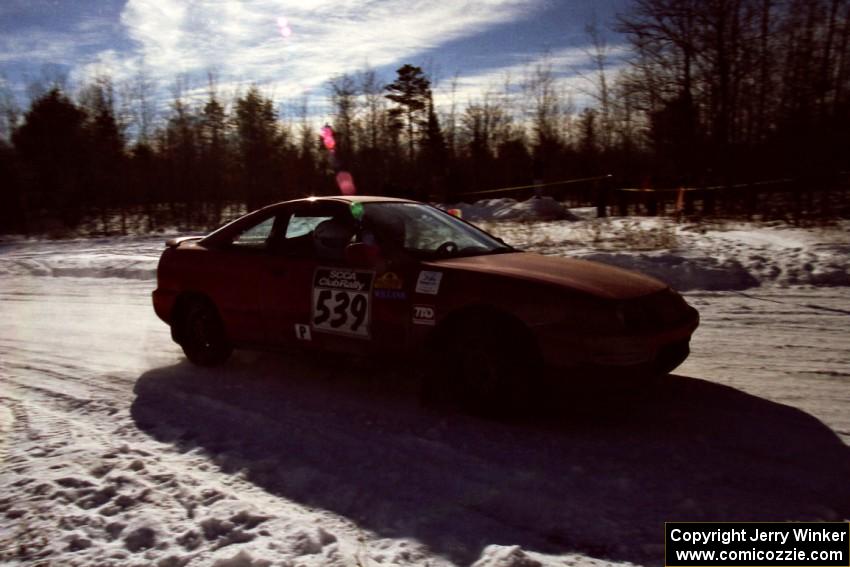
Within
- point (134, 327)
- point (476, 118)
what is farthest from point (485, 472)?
point (476, 118)

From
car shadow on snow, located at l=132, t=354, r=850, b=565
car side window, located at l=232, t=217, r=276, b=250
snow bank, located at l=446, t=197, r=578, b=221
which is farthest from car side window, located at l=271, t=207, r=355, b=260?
snow bank, located at l=446, t=197, r=578, b=221

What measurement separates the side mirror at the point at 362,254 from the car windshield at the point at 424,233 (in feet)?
0.43

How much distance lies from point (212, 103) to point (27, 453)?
35527mm

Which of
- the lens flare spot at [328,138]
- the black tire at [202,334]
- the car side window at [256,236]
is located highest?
the lens flare spot at [328,138]

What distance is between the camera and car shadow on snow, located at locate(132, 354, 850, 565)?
2.87m

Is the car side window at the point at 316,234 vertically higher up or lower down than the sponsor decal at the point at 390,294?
higher up

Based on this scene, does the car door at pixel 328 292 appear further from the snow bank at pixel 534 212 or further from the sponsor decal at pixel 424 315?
the snow bank at pixel 534 212

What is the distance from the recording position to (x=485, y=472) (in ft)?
11.1

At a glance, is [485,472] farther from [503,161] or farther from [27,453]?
[503,161]

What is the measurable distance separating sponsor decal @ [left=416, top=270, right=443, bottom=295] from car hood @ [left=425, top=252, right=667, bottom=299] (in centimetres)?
7

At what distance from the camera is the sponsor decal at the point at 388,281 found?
14.3 feet

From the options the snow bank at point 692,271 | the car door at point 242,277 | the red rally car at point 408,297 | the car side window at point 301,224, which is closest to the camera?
the red rally car at point 408,297

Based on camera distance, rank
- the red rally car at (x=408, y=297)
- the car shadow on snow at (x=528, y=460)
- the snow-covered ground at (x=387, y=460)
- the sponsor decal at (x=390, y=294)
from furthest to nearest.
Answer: the sponsor decal at (x=390, y=294), the red rally car at (x=408, y=297), the car shadow on snow at (x=528, y=460), the snow-covered ground at (x=387, y=460)

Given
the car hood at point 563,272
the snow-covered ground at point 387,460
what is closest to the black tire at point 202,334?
the snow-covered ground at point 387,460
